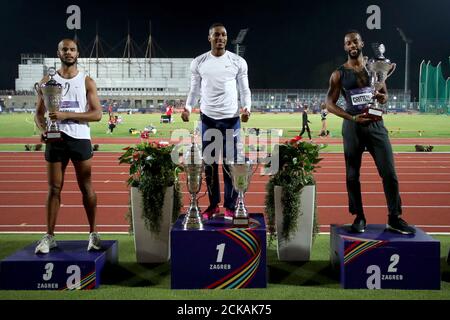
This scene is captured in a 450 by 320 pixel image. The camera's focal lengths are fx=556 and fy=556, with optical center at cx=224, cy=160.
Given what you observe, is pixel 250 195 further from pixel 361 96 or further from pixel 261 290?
pixel 261 290

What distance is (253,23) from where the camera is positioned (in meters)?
69.2

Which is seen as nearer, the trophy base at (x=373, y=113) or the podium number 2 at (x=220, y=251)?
the podium number 2 at (x=220, y=251)

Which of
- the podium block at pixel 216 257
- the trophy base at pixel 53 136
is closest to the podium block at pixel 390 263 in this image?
the podium block at pixel 216 257

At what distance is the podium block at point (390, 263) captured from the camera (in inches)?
176

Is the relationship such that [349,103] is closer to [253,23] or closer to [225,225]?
[225,225]

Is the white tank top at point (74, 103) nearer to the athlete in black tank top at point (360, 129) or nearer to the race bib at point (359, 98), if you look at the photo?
the athlete in black tank top at point (360, 129)

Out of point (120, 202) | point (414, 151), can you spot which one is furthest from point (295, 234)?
point (414, 151)

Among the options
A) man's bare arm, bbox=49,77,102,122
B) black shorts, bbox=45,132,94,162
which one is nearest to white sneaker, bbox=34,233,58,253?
black shorts, bbox=45,132,94,162

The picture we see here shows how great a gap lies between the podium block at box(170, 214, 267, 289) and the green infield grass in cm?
9

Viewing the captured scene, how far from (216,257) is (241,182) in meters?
0.72

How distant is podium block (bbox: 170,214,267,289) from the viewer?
4.46m

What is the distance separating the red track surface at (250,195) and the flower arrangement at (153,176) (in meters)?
1.61

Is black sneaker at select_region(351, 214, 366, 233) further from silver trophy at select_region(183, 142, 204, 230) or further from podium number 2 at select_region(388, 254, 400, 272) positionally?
silver trophy at select_region(183, 142, 204, 230)
